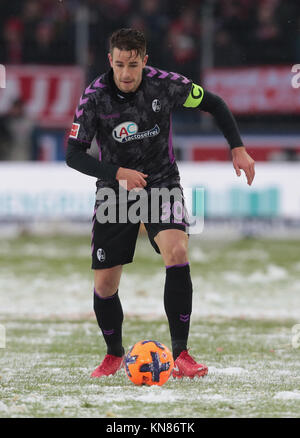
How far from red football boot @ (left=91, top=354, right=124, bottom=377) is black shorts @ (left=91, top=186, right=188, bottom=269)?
543 millimetres

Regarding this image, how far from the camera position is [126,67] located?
16.8 ft

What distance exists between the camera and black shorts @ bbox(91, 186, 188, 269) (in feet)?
17.5

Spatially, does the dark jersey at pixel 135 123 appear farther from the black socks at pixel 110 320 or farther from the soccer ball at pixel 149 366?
the soccer ball at pixel 149 366

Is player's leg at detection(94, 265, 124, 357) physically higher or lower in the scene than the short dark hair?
lower

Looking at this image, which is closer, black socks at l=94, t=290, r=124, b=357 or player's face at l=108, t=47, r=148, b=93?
player's face at l=108, t=47, r=148, b=93

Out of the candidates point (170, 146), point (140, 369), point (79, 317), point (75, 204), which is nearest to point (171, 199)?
point (170, 146)

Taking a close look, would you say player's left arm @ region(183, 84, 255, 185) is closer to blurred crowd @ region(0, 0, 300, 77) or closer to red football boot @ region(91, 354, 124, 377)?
red football boot @ region(91, 354, 124, 377)

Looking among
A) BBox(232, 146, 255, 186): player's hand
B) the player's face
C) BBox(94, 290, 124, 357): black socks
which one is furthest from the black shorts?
the player's face

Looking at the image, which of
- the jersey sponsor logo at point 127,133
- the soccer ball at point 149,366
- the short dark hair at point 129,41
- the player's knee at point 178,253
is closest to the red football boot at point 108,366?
the soccer ball at point 149,366

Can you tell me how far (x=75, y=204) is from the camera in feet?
47.4

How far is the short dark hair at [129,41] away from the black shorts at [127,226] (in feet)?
2.72

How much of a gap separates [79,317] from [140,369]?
2980mm

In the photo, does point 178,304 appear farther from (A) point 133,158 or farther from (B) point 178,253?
(A) point 133,158

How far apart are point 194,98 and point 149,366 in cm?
158
